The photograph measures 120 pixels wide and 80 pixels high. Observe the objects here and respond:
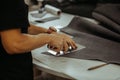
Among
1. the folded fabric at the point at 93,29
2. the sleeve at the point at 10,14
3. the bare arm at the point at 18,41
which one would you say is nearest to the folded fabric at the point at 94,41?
the folded fabric at the point at 93,29

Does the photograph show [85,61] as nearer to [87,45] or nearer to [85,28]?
[87,45]

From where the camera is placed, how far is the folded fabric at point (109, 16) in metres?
1.49

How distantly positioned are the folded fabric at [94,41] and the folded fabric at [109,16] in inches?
1.6

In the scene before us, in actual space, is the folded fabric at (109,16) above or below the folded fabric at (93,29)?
above

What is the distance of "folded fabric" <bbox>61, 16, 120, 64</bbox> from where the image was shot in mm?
1230

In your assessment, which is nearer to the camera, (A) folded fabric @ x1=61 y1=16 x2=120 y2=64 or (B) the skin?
(B) the skin

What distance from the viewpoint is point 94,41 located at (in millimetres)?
1391

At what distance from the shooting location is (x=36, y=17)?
1831 mm

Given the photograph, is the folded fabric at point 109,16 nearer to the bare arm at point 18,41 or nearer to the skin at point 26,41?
the skin at point 26,41

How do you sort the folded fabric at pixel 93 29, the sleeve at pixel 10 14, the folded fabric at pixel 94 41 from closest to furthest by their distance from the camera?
the sleeve at pixel 10 14
the folded fabric at pixel 94 41
the folded fabric at pixel 93 29

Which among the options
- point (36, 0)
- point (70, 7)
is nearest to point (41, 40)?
point (70, 7)

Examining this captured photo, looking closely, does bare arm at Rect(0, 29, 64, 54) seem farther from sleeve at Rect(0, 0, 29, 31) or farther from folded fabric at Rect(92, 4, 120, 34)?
folded fabric at Rect(92, 4, 120, 34)

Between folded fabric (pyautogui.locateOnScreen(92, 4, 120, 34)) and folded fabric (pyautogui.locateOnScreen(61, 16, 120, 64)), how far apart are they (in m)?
0.04

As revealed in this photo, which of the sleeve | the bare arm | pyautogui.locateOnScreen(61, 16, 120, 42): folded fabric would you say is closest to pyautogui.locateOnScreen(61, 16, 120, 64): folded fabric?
pyautogui.locateOnScreen(61, 16, 120, 42): folded fabric
